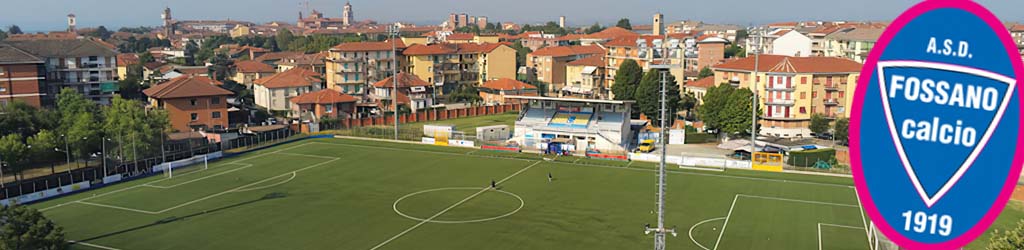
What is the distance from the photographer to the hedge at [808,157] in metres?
44.4

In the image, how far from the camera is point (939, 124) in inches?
319

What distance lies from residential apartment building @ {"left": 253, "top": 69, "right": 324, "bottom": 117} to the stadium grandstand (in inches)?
1211

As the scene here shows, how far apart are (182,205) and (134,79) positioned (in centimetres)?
5439

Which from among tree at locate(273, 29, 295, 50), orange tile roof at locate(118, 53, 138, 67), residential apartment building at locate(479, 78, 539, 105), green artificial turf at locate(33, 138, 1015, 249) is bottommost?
green artificial turf at locate(33, 138, 1015, 249)

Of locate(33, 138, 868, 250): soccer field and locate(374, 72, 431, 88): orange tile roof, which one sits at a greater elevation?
locate(374, 72, 431, 88): orange tile roof

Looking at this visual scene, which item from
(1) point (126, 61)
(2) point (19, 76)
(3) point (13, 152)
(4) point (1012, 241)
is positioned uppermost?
(1) point (126, 61)

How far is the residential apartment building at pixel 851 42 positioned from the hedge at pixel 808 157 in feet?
119

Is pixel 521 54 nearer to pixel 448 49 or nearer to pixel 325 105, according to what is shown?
pixel 448 49

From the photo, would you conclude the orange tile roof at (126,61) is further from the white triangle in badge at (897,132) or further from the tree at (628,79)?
the white triangle in badge at (897,132)

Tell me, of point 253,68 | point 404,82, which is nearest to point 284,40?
point 253,68

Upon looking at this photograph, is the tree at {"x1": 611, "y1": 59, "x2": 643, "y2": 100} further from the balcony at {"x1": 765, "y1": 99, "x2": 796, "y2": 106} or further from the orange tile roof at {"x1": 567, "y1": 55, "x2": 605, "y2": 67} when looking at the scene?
the orange tile roof at {"x1": 567, "y1": 55, "x2": 605, "y2": 67}

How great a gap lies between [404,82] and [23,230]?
58.5 meters

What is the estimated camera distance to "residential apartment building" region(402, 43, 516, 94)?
9050cm

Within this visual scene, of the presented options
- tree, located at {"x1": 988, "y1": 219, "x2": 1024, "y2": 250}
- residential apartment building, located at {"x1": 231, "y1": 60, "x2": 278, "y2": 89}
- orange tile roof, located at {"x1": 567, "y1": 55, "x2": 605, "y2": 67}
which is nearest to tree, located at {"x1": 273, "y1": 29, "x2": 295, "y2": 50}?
residential apartment building, located at {"x1": 231, "y1": 60, "x2": 278, "y2": 89}
